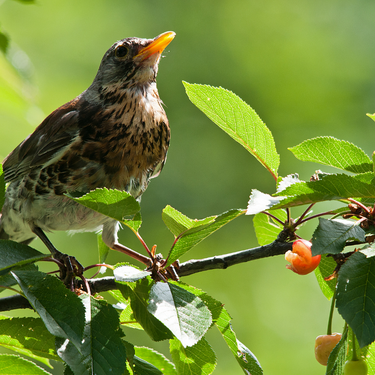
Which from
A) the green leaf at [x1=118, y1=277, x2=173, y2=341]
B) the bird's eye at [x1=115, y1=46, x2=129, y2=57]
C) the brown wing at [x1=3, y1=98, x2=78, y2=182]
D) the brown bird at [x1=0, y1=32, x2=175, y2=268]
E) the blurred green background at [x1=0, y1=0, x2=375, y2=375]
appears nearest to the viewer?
the green leaf at [x1=118, y1=277, x2=173, y2=341]

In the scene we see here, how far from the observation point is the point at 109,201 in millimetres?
1175

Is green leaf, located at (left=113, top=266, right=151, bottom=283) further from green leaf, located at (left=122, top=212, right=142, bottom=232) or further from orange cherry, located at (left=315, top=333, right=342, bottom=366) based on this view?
orange cherry, located at (left=315, top=333, right=342, bottom=366)

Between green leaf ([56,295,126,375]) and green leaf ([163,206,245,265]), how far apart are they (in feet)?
0.82

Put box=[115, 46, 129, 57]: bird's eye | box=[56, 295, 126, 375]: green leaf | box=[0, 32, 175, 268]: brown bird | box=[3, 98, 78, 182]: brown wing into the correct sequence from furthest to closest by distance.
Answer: box=[115, 46, 129, 57]: bird's eye
box=[3, 98, 78, 182]: brown wing
box=[0, 32, 175, 268]: brown bird
box=[56, 295, 126, 375]: green leaf

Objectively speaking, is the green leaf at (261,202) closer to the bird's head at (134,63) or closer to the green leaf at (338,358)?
the green leaf at (338,358)

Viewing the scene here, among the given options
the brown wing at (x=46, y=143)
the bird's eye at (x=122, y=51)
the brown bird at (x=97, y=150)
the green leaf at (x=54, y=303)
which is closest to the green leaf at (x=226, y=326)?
the green leaf at (x=54, y=303)

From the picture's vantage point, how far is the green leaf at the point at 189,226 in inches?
45.6

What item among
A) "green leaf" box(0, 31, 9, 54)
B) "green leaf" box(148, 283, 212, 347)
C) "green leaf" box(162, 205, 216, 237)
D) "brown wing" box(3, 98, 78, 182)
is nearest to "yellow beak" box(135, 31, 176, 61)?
"brown wing" box(3, 98, 78, 182)

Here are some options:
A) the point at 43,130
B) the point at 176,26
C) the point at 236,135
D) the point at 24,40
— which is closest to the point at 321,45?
the point at 176,26

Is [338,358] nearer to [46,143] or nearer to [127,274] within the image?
[127,274]

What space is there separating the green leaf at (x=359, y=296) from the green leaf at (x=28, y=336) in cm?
81

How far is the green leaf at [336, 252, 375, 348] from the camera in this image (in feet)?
3.33

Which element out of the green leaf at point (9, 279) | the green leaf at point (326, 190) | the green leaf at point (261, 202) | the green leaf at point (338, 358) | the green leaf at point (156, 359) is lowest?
the green leaf at point (156, 359)

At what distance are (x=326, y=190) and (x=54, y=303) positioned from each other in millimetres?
711
